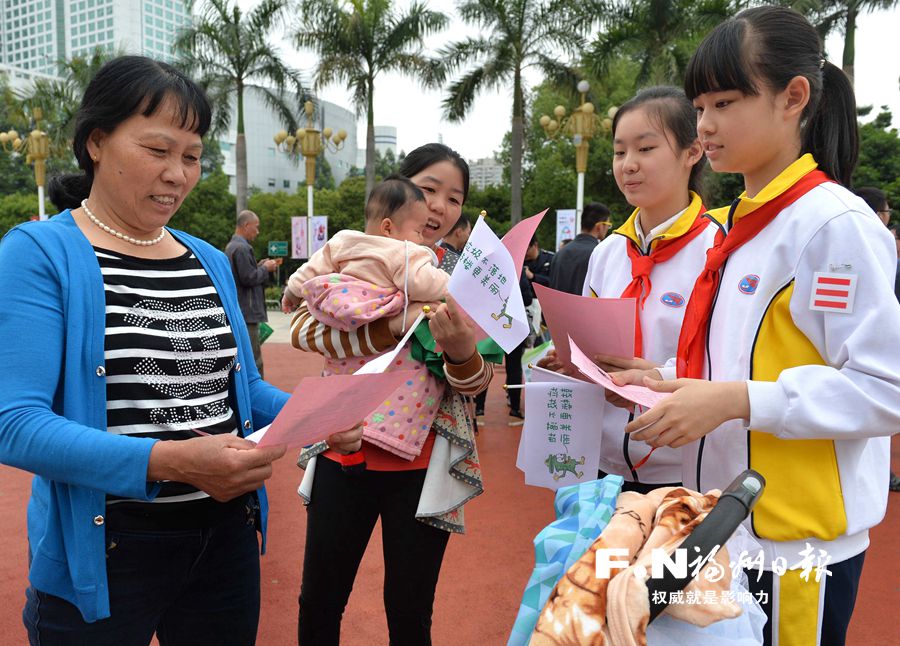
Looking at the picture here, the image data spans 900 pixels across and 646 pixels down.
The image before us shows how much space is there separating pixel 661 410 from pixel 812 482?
0.32 metres

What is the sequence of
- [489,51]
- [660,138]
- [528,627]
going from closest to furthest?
1. [528,627]
2. [660,138]
3. [489,51]

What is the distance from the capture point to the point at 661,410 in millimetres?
1227

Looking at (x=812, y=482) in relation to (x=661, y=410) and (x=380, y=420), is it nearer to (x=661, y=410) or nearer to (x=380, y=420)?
(x=661, y=410)

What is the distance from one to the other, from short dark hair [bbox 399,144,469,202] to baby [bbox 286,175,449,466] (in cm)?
11

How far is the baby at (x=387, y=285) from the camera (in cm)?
192

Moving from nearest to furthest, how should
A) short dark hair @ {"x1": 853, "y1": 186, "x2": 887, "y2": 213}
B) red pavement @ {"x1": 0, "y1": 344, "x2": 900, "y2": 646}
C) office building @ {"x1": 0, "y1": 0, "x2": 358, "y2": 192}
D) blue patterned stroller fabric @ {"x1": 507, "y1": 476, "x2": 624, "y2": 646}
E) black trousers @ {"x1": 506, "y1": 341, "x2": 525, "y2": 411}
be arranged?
blue patterned stroller fabric @ {"x1": 507, "y1": 476, "x2": 624, "y2": 646} → red pavement @ {"x1": 0, "y1": 344, "x2": 900, "y2": 646} → short dark hair @ {"x1": 853, "y1": 186, "x2": 887, "y2": 213} → black trousers @ {"x1": 506, "y1": 341, "x2": 525, "y2": 411} → office building @ {"x1": 0, "y1": 0, "x2": 358, "y2": 192}

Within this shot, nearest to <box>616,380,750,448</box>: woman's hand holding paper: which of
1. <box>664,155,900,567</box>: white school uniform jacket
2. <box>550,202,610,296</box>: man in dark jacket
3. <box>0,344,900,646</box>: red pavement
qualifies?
<box>664,155,900,567</box>: white school uniform jacket

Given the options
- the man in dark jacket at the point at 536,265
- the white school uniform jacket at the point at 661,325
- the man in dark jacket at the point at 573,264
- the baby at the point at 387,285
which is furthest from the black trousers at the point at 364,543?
the man in dark jacket at the point at 536,265

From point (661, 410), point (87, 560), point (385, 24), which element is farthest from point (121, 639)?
point (385, 24)

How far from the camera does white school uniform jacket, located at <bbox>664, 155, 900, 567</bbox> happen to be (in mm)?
1185

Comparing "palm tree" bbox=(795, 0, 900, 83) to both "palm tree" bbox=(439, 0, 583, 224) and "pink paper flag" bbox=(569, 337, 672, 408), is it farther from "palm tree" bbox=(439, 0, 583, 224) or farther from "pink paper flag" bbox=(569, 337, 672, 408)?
"pink paper flag" bbox=(569, 337, 672, 408)

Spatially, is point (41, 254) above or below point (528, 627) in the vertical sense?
above

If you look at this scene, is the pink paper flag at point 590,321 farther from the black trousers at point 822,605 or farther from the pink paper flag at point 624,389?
the black trousers at point 822,605

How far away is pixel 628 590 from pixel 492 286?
2.30 feet
